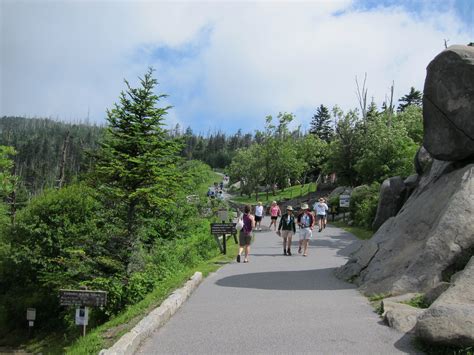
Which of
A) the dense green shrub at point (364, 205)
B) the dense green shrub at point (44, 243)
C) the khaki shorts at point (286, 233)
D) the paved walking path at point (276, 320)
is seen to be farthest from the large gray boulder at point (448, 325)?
the dense green shrub at point (364, 205)

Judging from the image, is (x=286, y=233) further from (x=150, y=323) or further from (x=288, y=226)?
(x=150, y=323)

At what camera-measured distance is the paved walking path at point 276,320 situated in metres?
5.86

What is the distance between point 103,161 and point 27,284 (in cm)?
1221

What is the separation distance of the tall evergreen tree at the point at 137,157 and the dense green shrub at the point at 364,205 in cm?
1144

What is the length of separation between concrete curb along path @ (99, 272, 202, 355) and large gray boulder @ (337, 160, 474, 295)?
12.7 ft

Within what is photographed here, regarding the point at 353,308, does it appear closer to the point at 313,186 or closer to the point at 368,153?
the point at 368,153

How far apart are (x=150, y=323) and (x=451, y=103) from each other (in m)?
8.55

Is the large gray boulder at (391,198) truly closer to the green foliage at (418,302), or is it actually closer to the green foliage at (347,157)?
the green foliage at (418,302)

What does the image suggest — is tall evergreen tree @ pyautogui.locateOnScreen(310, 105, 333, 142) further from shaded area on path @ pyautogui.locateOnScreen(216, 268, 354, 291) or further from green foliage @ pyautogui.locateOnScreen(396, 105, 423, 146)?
shaded area on path @ pyautogui.locateOnScreen(216, 268, 354, 291)

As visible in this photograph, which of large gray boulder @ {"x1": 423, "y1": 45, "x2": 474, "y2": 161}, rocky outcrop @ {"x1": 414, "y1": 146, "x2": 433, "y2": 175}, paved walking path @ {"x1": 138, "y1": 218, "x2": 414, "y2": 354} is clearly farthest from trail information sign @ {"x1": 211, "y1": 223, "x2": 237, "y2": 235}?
large gray boulder @ {"x1": 423, "y1": 45, "x2": 474, "y2": 161}

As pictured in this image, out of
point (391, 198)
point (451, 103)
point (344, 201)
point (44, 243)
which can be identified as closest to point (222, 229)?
point (391, 198)

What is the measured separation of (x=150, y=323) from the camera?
6.87 meters

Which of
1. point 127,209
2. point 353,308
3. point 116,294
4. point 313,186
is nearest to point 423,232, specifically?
point 353,308

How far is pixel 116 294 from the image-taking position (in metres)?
13.6
